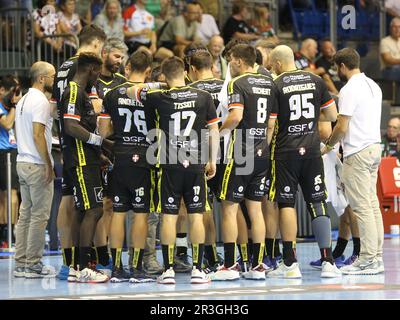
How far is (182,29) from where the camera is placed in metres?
18.6

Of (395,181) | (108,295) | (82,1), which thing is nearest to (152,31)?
(82,1)

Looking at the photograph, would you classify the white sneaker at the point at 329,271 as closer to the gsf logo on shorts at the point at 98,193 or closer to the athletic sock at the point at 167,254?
the athletic sock at the point at 167,254

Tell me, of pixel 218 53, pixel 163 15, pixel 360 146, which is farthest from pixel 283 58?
pixel 163 15

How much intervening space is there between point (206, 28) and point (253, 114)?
839 centimetres

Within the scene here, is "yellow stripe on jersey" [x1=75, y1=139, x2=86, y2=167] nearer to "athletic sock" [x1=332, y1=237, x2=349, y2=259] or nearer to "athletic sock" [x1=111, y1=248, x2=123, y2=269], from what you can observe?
"athletic sock" [x1=111, y1=248, x2=123, y2=269]

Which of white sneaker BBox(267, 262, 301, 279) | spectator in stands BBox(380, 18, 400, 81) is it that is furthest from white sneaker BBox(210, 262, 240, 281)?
spectator in stands BBox(380, 18, 400, 81)

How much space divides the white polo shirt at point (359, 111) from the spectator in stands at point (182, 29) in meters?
7.68

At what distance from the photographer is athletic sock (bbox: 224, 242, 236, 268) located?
10.8 m

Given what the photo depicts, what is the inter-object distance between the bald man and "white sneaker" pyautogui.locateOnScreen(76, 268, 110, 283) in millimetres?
1833

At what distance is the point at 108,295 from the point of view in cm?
954

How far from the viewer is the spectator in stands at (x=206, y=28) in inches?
742

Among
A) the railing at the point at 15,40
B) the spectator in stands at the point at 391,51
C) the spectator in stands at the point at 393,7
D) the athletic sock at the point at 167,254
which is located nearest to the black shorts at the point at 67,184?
the athletic sock at the point at 167,254

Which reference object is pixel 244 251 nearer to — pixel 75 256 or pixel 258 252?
pixel 258 252

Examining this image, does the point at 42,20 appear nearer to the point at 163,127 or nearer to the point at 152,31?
the point at 152,31
